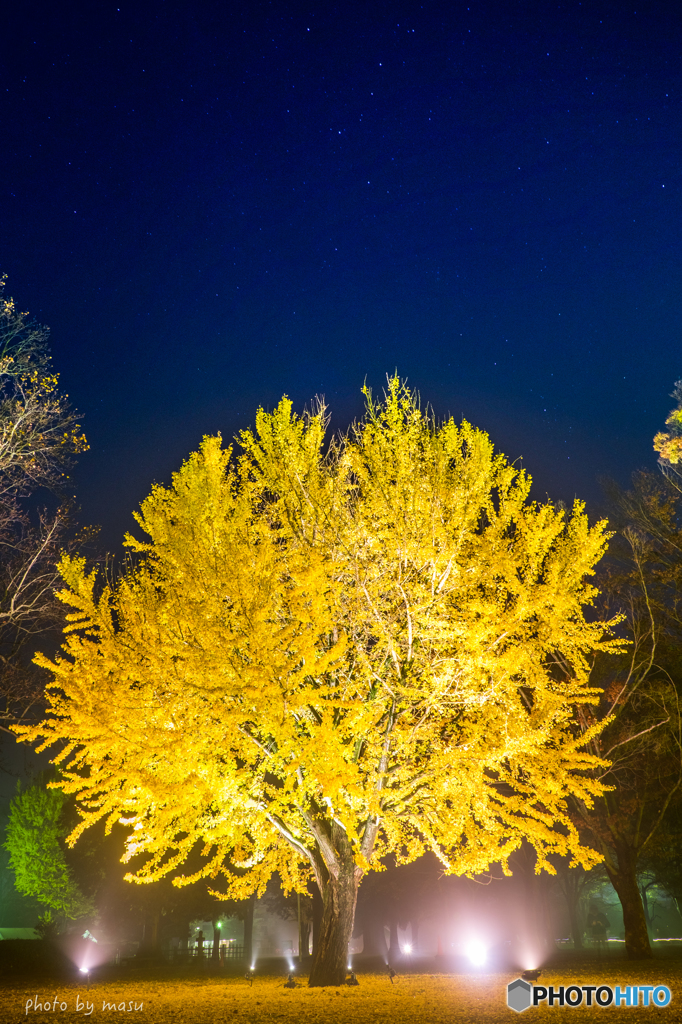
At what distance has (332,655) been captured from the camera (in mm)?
9141

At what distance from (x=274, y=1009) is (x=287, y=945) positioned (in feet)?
264

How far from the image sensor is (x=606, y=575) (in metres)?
17.7

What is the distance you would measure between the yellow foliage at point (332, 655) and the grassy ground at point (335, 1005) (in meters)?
1.72

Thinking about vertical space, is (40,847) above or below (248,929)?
above

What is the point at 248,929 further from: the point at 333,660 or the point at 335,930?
the point at 333,660

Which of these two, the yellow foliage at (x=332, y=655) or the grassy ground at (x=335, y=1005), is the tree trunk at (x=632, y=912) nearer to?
the grassy ground at (x=335, y=1005)

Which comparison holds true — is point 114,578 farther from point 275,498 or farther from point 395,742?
point 395,742

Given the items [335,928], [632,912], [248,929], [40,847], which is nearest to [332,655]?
[335,928]

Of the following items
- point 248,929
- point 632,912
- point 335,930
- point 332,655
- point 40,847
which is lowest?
point 248,929

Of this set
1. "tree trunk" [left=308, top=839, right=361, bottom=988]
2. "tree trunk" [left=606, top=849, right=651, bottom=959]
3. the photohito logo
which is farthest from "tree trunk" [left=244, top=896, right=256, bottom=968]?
the photohito logo

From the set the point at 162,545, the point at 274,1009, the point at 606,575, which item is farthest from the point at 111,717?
the point at 606,575

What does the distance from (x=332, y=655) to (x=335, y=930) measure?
528cm

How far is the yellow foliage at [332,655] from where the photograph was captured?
9.41 meters

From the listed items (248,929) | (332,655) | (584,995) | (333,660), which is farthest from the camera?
(248,929)
